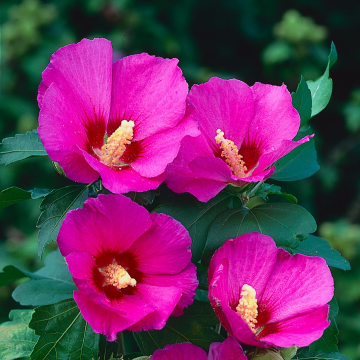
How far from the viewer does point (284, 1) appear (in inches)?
161

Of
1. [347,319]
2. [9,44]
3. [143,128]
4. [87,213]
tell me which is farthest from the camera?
[9,44]

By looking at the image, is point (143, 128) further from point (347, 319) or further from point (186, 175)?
point (347, 319)

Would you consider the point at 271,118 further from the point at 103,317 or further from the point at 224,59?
the point at 224,59

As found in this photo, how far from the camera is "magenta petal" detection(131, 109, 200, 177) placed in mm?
788

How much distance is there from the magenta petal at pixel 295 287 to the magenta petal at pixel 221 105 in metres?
0.23

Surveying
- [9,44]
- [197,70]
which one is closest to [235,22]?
[197,70]

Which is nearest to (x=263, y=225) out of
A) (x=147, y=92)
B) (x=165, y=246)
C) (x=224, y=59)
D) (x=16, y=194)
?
(x=165, y=246)

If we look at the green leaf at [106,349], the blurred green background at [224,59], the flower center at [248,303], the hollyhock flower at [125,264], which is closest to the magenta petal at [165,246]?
the hollyhock flower at [125,264]

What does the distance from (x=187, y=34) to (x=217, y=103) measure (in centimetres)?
317

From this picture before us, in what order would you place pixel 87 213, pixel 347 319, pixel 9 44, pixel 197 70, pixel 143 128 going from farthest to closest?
pixel 197 70, pixel 9 44, pixel 347 319, pixel 143 128, pixel 87 213

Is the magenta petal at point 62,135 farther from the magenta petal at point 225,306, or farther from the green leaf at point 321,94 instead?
the green leaf at point 321,94

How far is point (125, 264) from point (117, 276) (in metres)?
0.04

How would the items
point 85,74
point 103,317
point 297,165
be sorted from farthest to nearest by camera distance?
point 297,165 < point 85,74 < point 103,317

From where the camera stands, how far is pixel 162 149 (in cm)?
82
